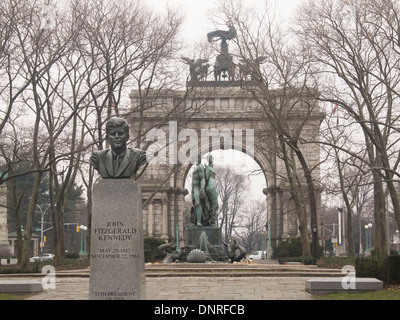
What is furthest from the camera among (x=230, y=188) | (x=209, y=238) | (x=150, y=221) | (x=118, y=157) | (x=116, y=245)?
(x=230, y=188)

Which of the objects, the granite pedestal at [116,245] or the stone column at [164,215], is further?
the stone column at [164,215]

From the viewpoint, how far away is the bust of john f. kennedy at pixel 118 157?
38.1 ft

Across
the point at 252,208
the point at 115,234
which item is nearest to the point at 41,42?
the point at 115,234

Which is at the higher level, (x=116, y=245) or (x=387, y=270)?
(x=116, y=245)

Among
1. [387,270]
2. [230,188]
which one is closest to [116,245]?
[387,270]

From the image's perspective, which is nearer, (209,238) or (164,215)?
(209,238)

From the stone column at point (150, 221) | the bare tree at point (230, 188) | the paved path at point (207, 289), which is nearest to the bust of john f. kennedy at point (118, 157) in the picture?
the paved path at point (207, 289)

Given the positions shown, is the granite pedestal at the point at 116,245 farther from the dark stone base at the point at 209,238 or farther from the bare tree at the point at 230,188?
the bare tree at the point at 230,188

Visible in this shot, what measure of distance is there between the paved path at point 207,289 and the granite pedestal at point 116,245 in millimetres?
1938

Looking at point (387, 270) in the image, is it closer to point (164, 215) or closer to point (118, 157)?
point (118, 157)

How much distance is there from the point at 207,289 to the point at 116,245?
4.34 meters

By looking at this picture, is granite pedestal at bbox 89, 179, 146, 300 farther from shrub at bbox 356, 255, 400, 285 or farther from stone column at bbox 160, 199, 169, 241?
stone column at bbox 160, 199, 169, 241

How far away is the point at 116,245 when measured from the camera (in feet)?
36.5
